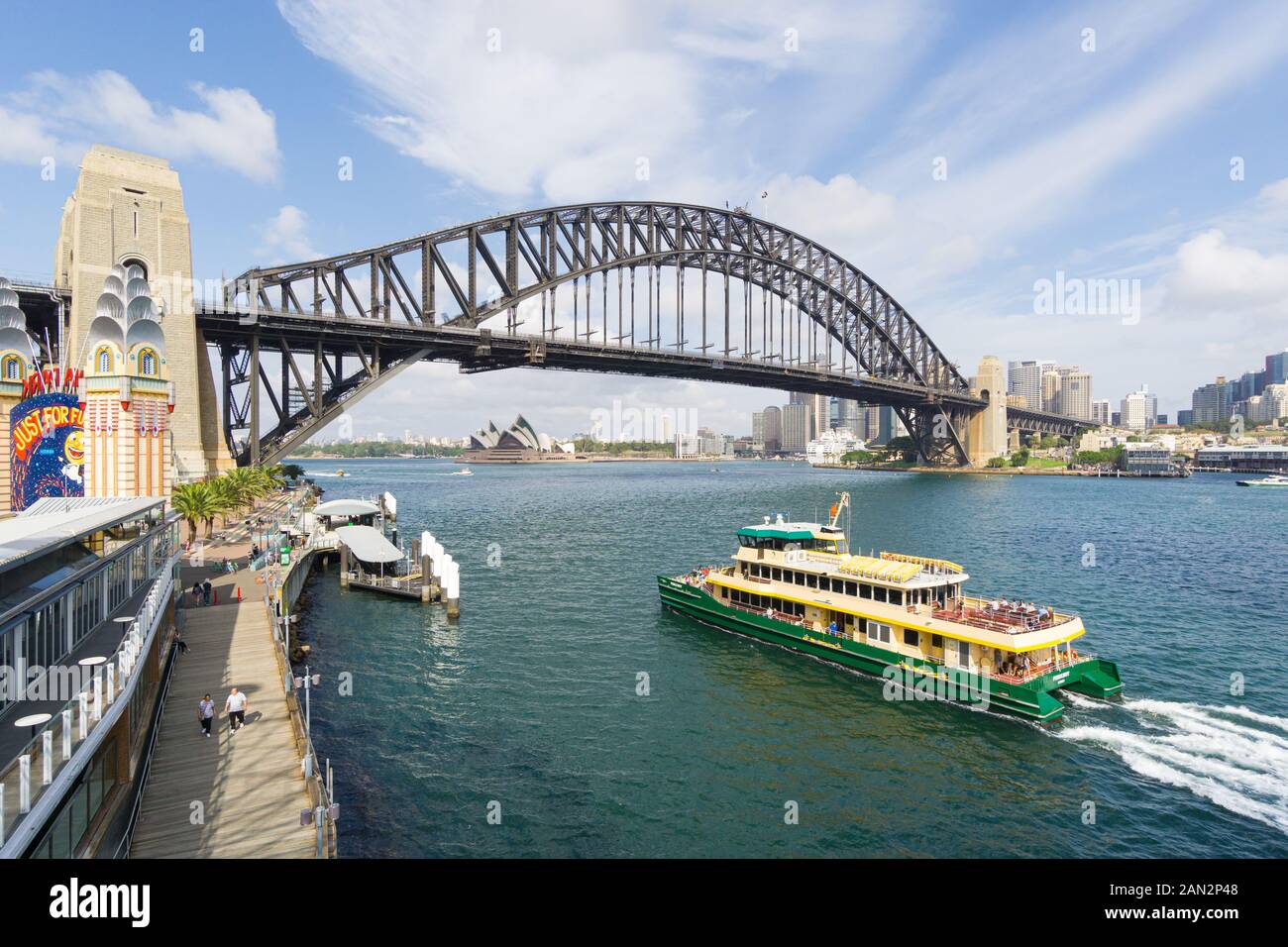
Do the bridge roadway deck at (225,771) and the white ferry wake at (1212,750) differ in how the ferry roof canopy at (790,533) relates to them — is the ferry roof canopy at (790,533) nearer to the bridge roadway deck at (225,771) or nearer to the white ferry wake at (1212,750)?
the white ferry wake at (1212,750)

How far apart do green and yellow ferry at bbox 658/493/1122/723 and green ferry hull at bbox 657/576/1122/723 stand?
1.4 inches

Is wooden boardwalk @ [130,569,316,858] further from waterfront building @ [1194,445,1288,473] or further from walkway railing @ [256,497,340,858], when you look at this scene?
waterfront building @ [1194,445,1288,473]

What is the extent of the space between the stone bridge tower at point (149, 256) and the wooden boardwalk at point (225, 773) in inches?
1272

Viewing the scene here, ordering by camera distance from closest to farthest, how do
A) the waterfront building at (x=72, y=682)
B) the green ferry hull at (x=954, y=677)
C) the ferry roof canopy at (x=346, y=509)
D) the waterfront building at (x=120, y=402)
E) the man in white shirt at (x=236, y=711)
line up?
the waterfront building at (x=72, y=682)
the man in white shirt at (x=236, y=711)
the green ferry hull at (x=954, y=677)
the waterfront building at (x=120, y=402)
the ferry roof canopy at (x=346, y=509)

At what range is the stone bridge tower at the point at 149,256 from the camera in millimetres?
46344

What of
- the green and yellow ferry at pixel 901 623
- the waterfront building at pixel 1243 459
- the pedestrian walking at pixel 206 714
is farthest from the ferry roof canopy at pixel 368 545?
the waterfront building at pixel 1243 459

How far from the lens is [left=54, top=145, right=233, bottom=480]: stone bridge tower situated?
4634 cm

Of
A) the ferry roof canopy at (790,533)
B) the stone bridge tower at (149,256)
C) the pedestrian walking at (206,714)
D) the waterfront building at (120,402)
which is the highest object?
the stone bridge tower at (149,256)

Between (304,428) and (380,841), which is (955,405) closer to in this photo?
(304,428)

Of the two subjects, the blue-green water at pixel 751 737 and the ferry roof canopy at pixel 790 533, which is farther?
the ferry roof canopy at pixel 790 533

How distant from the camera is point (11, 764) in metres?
9.80

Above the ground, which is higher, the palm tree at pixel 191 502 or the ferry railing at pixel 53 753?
the palm tree at pixel 191 502
